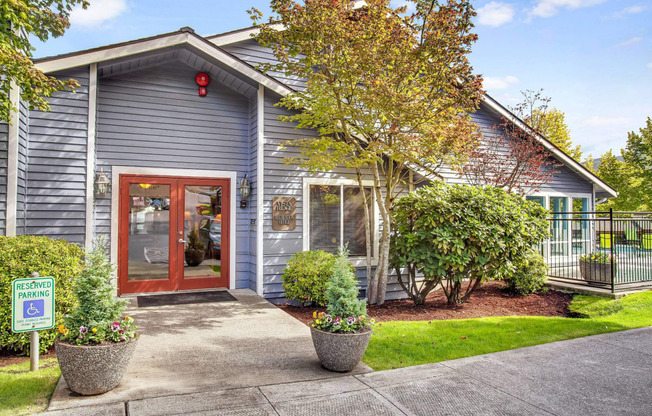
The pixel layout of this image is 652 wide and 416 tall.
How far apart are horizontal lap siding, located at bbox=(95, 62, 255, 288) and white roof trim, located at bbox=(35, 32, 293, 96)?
2.81ft

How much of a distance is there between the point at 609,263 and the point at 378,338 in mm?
6723

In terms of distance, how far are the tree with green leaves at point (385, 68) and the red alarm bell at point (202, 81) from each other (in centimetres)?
155

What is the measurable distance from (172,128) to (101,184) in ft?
5.47

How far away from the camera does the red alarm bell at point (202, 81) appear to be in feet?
26.5

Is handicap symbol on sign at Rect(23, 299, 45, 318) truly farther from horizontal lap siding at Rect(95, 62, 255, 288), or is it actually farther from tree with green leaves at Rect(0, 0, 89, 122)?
horizontal lap siding at Rect(95, 62, 255, 288)

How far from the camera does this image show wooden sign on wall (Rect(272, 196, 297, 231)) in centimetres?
802

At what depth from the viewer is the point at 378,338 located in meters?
5.45

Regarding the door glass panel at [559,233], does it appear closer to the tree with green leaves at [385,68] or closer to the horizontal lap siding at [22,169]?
the tree with green leaves at [385,68]

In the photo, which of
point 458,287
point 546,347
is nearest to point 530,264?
point 458,287

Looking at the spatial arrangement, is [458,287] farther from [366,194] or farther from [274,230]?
[274,230]

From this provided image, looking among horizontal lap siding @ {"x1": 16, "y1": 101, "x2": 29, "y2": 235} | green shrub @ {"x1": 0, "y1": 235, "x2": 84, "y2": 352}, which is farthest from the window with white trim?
horizontal lap siding @ {"x1": 16, "y1": 101, "x2": 29, "y2": 235}

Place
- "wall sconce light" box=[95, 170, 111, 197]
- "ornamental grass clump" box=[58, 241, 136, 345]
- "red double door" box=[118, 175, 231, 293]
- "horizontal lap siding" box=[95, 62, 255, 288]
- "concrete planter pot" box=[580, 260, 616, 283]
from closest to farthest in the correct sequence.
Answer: "ornamental grass clump" box=[58, 241, 136, 345] < "wall sconce light" box=[95, 170, 111, 197] < "horizontal lap siding" box=[95, 62, 255, 288] < "red double door" box=[118, 175, 231, 293] < "concrete planter pot" box=[580, 260, 616, 283]

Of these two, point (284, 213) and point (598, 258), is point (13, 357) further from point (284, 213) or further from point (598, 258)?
point (598, 258)

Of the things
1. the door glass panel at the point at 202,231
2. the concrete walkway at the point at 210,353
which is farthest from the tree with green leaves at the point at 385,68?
the concrete walkway at the point at 210,353
